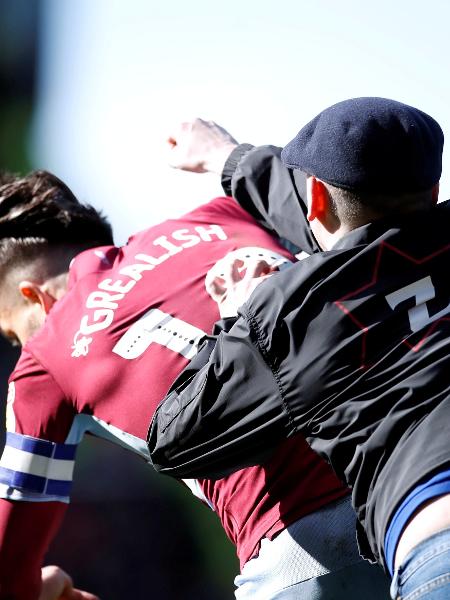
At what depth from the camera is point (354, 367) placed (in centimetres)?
174

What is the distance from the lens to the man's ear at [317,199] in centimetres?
187

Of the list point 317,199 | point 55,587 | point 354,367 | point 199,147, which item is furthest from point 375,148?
point 55,587

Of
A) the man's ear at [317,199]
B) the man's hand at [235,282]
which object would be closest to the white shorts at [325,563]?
the man's hand at [235,282]

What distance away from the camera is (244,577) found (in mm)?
2328

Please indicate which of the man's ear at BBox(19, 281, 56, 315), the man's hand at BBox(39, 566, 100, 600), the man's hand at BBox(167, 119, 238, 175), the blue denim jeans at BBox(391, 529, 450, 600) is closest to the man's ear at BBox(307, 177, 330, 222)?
the blue denim jeans at BBox(391, 529, 450, 600)

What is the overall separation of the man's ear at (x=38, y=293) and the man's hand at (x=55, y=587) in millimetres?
800

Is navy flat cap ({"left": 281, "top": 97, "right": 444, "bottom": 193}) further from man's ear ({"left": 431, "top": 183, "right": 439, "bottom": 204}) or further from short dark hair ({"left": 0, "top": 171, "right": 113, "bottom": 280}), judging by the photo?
short dark hair ({"left": 0, "top": 171, "right": 113, "bottom": 280})

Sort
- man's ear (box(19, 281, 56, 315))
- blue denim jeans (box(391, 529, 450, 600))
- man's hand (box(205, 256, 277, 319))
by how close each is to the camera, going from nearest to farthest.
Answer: blue denim jeans (box(391, 529, 450, 600)), man's hand (box(205, 256, 277, 319)), man's ear (box(19, 281, 56, 315))

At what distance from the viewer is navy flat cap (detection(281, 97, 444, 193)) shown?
1796 millimetres

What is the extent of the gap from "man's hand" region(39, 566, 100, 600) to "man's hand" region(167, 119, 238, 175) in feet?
4.20

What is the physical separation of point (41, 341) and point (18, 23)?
5.54 m

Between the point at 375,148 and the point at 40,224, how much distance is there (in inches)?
60.4

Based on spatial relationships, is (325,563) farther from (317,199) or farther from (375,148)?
(375,148)

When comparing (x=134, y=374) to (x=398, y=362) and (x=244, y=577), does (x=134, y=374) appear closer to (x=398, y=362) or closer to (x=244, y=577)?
(x=244, y=577)
